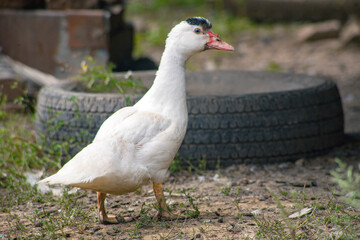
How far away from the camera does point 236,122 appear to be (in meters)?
3.54

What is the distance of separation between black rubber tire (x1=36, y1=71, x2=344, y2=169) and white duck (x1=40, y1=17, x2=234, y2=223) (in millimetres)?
802

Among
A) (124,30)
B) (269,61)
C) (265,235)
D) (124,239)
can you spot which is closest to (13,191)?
(124,239)

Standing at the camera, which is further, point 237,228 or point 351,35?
point 351,35

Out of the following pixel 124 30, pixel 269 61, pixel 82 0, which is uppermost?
pixel 82 0

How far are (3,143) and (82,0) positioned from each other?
2.41 m

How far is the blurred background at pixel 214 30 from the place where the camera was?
5473mm

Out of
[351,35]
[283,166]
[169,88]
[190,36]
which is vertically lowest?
[283,166]

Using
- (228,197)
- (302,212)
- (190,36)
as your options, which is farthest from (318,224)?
(190,36)

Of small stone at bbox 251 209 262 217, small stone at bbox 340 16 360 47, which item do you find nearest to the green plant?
small stone at bbox 251 209 262 217

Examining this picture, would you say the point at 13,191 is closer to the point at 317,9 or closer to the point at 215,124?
the point at 215,124

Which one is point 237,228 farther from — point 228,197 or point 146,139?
point 146,139

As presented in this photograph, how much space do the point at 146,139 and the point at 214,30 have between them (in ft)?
22.7

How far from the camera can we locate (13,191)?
325 cm

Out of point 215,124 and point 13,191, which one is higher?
point 215,124
